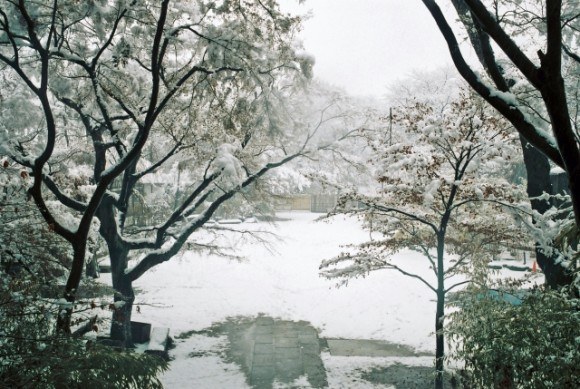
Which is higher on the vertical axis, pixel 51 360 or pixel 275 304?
pixel 51 360

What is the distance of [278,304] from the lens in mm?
14086

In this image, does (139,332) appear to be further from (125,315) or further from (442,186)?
(442,186)

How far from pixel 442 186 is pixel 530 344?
13.2 feet

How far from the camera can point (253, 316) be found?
12789mm

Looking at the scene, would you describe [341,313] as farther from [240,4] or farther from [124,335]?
[240,4]

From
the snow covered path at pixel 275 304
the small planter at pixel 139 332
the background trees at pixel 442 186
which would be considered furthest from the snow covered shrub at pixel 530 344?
the small planter at pixel 139 332

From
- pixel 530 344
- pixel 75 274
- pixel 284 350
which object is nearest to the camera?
pixel 530 344

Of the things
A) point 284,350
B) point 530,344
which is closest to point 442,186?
point 530,344

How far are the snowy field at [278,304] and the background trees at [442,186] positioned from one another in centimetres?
295

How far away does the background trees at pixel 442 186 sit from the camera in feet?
24.7

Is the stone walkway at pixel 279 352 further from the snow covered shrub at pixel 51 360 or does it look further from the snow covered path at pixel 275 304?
the snow covered shrub at pixel 51 360

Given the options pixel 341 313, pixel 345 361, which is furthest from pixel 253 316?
pixel 345 361

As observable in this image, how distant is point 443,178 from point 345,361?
469 centimetres

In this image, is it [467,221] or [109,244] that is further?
[109,244]
